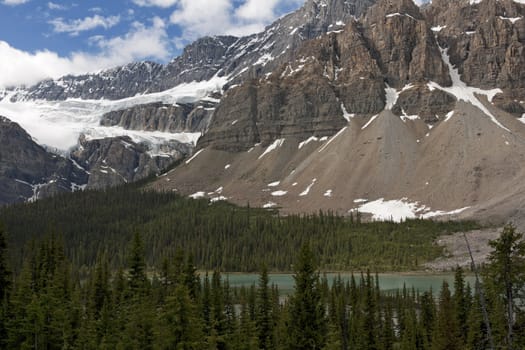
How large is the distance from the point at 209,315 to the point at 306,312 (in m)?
18.4

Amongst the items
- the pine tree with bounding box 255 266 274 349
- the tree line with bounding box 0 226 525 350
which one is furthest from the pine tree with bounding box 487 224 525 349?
the pine tree with bounding box 255 266 274 349

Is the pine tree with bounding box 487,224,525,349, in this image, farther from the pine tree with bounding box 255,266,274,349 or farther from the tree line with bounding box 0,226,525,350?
the pine tree with bounding box 255,266,274,349

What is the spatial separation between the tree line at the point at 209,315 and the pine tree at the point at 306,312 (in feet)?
0.19

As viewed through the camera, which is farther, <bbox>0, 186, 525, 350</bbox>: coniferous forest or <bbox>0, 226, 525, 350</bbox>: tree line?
<bbox>0, 186, 525, 350</bbox>: coniferous forest

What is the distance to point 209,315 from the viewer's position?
51.4m

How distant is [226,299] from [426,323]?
79.9ft

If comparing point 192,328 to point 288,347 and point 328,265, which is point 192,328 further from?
point 328,265

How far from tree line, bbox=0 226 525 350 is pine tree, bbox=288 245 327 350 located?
58 millimetres

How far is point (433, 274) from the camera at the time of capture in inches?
6250

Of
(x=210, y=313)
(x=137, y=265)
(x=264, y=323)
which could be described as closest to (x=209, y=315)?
(x=210, y=313)

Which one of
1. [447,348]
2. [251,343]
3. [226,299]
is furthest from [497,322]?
[226,299]

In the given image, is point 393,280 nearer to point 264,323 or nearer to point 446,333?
point 446,333

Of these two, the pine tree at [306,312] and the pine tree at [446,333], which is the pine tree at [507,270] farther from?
the pine tree at [446,333]

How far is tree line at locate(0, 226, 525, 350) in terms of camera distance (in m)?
34.2
